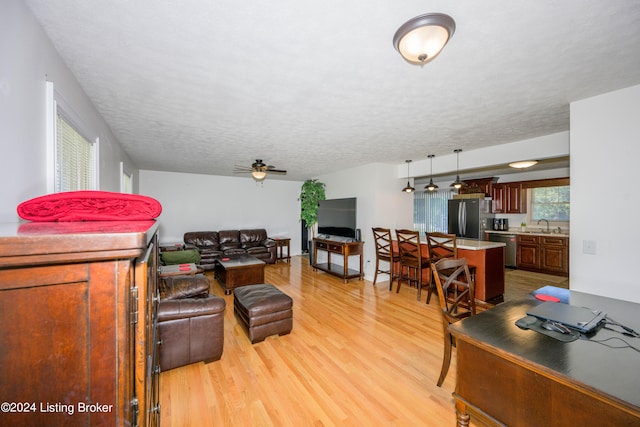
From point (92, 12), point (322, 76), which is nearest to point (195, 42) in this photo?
point (92, 12)

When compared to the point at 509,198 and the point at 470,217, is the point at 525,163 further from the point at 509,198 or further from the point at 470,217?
the point at 509,198

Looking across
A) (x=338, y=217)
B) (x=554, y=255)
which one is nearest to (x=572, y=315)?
(x=338, y=217)

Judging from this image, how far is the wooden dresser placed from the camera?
0.47 metres

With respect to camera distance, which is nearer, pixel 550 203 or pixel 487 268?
pixel 487 268

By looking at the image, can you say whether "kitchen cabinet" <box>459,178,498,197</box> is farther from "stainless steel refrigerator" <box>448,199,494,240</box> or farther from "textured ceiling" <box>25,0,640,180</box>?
"textured ceiling" <box>25,0,640,180</box>

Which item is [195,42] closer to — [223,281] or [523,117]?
[523,117]

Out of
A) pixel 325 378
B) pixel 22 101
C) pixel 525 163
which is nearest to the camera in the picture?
pixel 22 101

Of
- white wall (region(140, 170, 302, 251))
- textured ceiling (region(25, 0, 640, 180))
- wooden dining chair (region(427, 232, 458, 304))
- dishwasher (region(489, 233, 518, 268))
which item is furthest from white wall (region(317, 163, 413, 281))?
white wall (region(140, 170, 302, 251))

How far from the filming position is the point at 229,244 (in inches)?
248

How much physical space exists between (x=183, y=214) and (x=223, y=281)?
2830mm

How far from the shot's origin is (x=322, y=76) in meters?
1.84

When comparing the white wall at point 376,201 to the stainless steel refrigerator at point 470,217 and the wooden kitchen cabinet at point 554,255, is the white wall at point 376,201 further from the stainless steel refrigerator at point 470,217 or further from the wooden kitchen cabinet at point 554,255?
the wooden kitchen cabinet at point 554,255

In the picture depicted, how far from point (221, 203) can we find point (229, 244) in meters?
1.21

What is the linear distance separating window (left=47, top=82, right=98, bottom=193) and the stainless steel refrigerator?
22.2ft
